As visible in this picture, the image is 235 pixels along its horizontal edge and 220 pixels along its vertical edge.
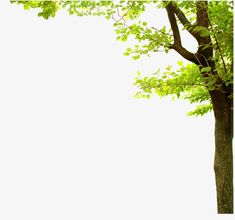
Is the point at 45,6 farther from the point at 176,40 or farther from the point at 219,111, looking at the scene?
the point at 219,111

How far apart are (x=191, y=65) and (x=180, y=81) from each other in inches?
16.0

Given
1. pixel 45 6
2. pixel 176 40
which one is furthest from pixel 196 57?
pixel 45 6

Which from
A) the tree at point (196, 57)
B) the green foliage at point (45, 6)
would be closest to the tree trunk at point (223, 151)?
the tree at point (196, 57)

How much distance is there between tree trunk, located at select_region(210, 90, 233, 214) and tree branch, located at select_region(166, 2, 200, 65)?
72 cm

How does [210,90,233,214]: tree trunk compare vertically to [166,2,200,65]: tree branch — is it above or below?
below

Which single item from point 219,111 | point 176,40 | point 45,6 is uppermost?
point 45,6

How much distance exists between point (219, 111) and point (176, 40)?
1.49 metres

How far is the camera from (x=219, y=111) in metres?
6.88

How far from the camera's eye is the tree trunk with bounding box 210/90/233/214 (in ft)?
21.9

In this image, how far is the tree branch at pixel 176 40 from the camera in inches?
262

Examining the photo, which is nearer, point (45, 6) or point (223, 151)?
point (45, 6)

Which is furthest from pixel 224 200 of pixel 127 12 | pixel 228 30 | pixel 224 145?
pixel 127 12

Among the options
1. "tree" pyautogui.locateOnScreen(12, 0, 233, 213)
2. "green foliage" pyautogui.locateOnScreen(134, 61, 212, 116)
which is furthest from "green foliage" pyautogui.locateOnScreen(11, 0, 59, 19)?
"green foliage" pyautogui.locateOnScreen(134, 61, 212, 116)

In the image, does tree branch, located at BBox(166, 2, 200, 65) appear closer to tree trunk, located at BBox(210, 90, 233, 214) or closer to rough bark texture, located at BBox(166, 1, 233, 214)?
rough bark texture, located at BBox(166, 1, 233, 214)
